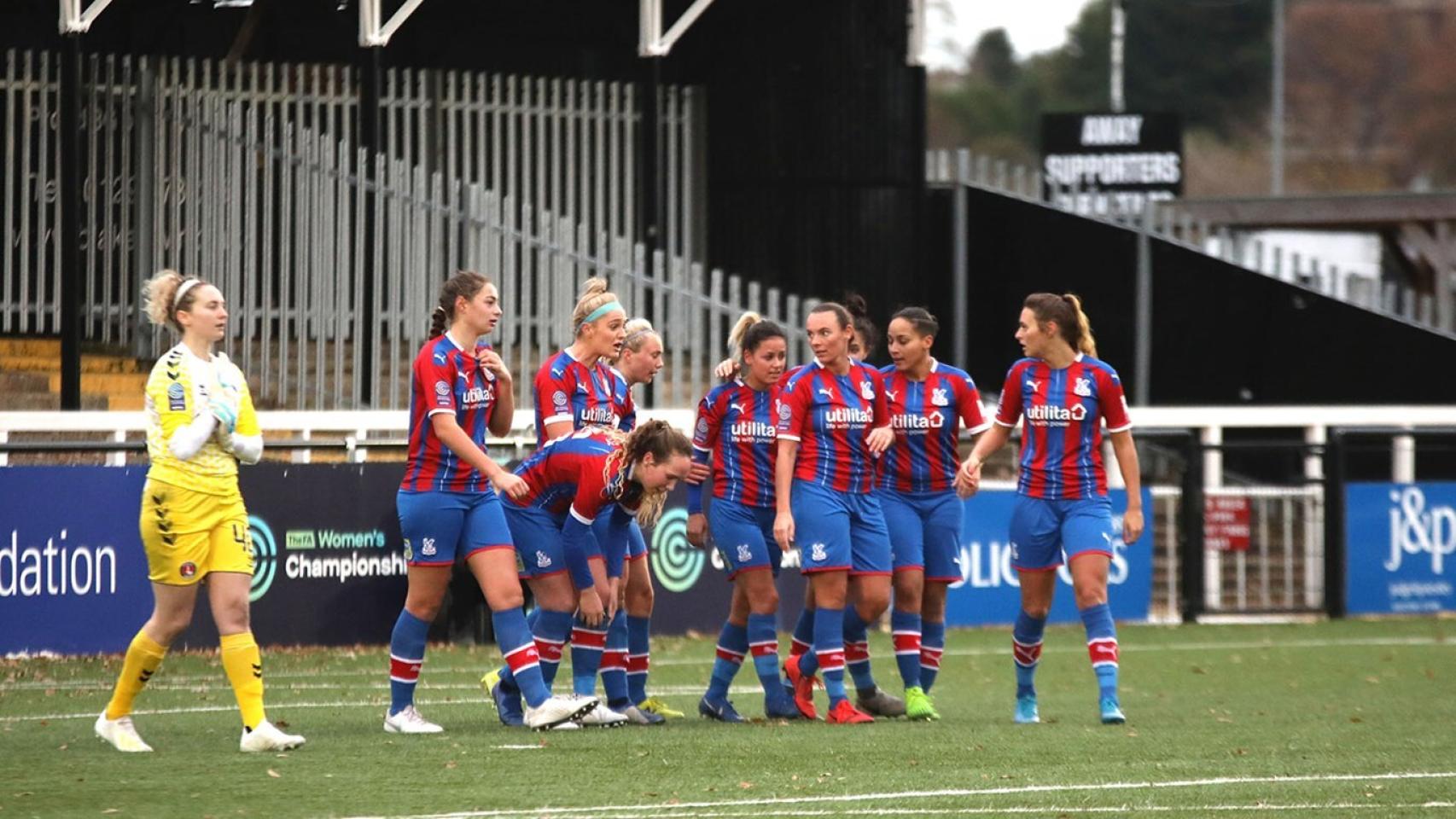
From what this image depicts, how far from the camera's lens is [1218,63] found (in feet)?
221

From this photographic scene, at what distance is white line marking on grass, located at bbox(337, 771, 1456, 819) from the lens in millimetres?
8125

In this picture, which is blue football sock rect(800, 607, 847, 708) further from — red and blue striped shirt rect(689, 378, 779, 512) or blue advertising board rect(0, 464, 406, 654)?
blue advertising board rect(0, 464, 406, 654)

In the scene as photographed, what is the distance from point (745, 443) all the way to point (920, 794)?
3.19 meters

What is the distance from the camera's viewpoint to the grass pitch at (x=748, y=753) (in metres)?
8.44

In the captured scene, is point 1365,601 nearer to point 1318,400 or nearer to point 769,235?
point 1318,400

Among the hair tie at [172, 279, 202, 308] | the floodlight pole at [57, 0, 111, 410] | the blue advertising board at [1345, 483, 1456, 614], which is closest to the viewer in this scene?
the hair tie at [172, 279, 202, 308]

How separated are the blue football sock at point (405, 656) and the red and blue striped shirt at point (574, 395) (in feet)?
3.60

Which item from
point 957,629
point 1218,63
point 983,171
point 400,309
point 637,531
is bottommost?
point 957,629

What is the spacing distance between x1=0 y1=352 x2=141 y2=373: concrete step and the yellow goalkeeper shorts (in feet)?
31.0

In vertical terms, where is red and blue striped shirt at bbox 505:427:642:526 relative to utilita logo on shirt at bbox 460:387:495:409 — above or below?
below

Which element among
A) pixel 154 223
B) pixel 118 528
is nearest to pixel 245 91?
pixel 154 223

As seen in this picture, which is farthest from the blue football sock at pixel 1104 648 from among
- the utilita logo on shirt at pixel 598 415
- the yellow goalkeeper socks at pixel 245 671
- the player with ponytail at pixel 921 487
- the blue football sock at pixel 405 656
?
the yellow goalkeeper socks at pixel 245 671

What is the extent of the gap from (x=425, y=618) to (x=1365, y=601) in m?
11.1

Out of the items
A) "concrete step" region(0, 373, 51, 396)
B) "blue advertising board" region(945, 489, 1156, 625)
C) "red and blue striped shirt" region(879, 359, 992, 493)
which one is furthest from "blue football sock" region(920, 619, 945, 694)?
"concrete step" region(0, 373, 51, 396)
